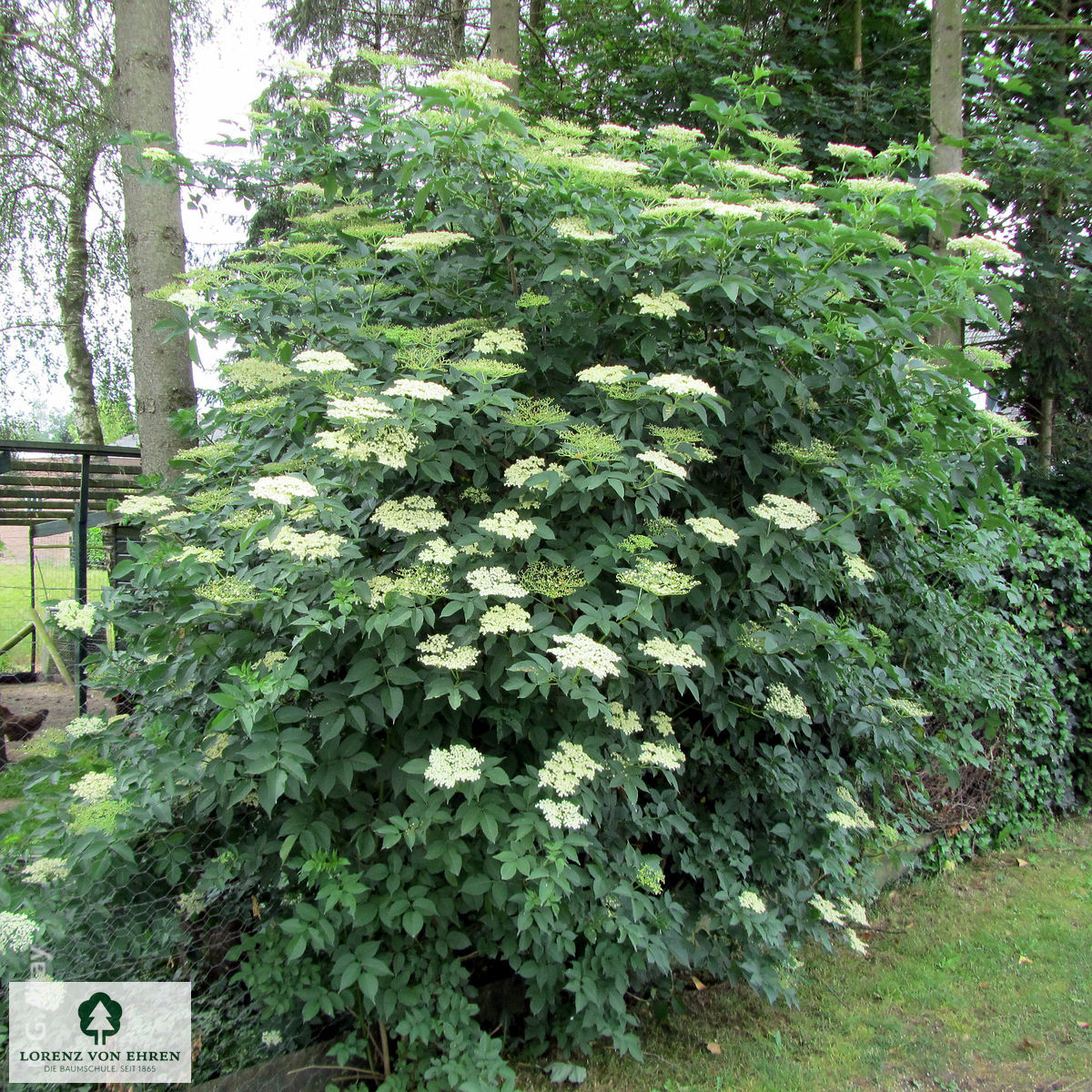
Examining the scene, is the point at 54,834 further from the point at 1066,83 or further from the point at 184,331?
the point at 1066,83

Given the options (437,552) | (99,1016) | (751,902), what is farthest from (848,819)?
(99,1016)

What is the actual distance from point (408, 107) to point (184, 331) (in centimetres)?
118

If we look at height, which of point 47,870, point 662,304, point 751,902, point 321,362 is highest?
point 662,304

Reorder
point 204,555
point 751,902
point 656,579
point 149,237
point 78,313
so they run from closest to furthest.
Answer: point 656,579 → point 204,555 → point 751,902 → point 149,237 → point 78,313

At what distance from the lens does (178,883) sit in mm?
2445

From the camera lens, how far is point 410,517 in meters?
2.17

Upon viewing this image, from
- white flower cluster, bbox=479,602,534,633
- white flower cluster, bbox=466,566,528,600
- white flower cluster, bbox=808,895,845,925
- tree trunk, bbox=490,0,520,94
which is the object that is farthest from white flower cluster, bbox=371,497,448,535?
tree trunk, bbox=490,0,520,94

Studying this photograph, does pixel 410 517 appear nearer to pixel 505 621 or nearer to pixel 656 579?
pixel 505 621

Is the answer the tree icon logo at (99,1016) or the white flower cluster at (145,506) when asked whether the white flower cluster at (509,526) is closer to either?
the white flower cluster at (145,506)

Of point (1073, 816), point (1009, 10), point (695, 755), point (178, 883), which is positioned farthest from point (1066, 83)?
point (178, 883)

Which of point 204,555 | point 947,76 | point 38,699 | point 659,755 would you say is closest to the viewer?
point 204,555

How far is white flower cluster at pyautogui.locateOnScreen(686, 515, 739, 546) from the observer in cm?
228

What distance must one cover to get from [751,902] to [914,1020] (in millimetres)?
1045

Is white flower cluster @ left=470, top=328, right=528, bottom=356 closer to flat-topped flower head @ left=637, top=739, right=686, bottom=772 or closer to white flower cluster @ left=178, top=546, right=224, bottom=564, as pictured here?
white flower cluster @ left=178, top=546, right=224, bottom=564
